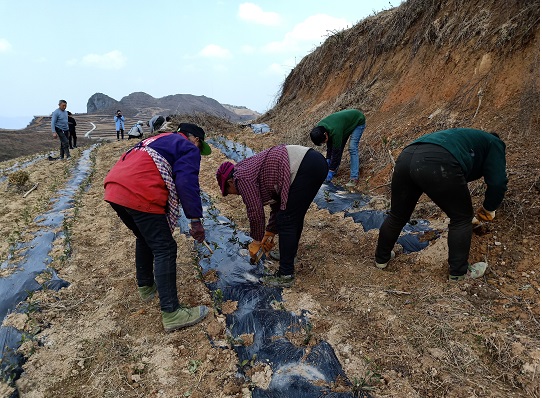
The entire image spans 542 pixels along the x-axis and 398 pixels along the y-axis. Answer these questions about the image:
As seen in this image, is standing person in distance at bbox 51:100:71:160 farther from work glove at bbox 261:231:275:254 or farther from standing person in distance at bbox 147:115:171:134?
work glove at bbox 261:231:275:254

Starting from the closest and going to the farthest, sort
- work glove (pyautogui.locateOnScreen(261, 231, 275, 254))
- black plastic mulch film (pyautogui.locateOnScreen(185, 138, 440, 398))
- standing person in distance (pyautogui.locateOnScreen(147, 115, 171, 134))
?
1. black plastic mulch film (pyautogui.locateOnScreen(185, 138, 440, 398))
2. work glove (pyautogui.locateOnScreen(261, 231, 275, 254))
3. standing person in distance (pyautogui.locateOnScreen(147, 115, 171, 134))

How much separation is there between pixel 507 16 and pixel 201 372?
19.8 ft

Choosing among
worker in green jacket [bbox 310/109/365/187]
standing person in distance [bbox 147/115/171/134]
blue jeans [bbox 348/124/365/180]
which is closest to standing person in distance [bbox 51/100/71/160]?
standing person in distance [bbox 147/115/171/134]

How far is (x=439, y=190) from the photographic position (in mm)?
2260

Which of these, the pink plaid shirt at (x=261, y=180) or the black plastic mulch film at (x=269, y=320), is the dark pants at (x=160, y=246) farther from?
the pink plaid shirt at (x=261, y=180)

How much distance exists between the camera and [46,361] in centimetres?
213

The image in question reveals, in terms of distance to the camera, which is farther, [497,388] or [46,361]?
[46,361]

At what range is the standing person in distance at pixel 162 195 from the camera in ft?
6.97

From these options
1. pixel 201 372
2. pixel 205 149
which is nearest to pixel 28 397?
pixel 201 372

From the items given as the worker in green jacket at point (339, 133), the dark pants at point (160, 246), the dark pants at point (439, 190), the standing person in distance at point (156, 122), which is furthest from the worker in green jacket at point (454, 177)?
the standing person in distance at point (156, 122)

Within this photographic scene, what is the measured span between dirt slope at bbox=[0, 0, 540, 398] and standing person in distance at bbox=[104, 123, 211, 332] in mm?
306

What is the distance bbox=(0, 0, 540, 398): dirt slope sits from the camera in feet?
6.16

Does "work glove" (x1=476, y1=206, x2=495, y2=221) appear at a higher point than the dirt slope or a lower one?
higher

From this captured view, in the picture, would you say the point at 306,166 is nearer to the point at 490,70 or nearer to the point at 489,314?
the point at 489,314
